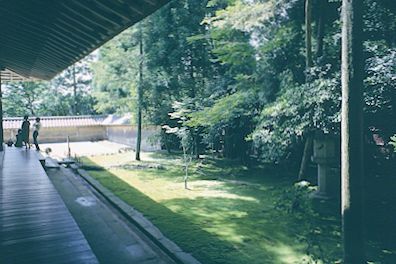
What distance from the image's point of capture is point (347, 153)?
438 centimetres

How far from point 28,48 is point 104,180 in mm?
6922

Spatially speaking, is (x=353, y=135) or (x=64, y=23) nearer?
(x=64, y=23)

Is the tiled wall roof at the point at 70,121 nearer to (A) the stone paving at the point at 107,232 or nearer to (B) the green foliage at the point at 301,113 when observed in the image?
(A) the stone paving at the point at 107,232

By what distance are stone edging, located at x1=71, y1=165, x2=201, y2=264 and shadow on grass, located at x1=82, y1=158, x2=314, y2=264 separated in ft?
0.66

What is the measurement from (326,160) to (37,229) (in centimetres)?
729

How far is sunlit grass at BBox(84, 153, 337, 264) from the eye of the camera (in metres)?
5.66

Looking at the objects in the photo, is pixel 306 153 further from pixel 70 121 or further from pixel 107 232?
pixel 70 121

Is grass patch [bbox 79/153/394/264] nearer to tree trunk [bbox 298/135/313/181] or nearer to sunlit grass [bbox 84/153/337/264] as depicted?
sunlit grass [bbox 84/153/337/264]

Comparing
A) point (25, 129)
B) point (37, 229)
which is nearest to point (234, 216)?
point (37, 229)

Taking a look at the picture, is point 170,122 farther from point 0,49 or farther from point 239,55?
point 0,49

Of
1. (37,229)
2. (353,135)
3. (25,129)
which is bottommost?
(37,229)

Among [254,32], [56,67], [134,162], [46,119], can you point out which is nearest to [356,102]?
[56,67]

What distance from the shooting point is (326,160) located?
28.9ft

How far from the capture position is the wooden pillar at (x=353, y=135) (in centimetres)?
433
